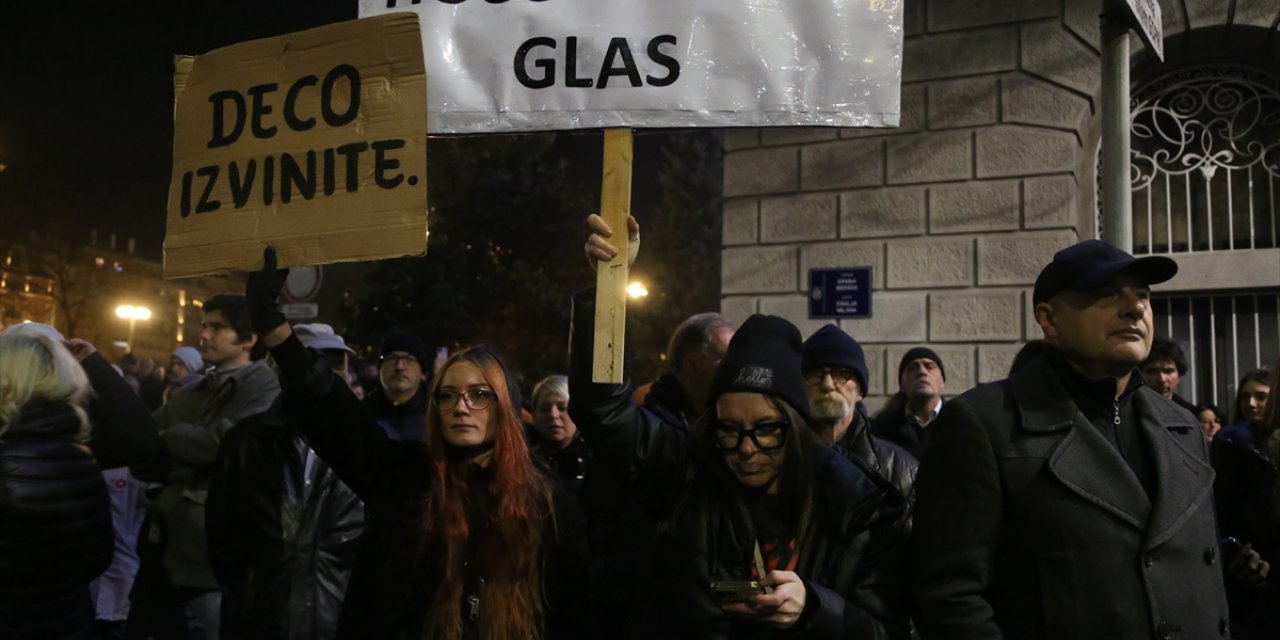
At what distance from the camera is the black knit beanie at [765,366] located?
2.62 metres

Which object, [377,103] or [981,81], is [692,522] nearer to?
[377,103]

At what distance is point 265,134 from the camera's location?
3.15 meters

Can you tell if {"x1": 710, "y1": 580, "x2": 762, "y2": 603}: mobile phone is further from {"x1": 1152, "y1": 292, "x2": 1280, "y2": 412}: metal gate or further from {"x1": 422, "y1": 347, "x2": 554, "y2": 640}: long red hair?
{"x1": 1152, "y1": 292, "x2": 1280, "y2": 412}: metal gate

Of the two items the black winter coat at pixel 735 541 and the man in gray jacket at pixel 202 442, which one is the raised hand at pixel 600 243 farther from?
the man in gray jacket at pixel 202 442

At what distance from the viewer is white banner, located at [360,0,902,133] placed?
300cm

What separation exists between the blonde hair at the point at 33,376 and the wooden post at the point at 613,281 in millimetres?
2053

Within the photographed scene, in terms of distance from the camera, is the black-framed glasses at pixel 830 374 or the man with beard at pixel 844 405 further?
the black-framed glasses at pixel 830 374

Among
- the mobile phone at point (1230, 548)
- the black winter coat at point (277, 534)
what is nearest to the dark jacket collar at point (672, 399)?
the black winter coat at point (277, 534)

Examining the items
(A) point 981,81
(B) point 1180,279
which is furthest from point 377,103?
(B) point 1180,279

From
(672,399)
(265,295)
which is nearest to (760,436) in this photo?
(672,399)

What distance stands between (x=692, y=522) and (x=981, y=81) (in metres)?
6.61

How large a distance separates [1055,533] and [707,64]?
1.60 m

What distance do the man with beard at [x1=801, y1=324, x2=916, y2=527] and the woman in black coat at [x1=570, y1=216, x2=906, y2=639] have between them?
144cm

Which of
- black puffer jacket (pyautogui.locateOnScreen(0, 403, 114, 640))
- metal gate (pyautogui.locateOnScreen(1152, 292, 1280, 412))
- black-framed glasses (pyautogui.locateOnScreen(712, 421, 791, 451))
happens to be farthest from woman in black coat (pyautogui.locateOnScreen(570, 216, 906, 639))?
metal gate (pyautogui.locateOnScreen(1152, 292, 1280, 412))
